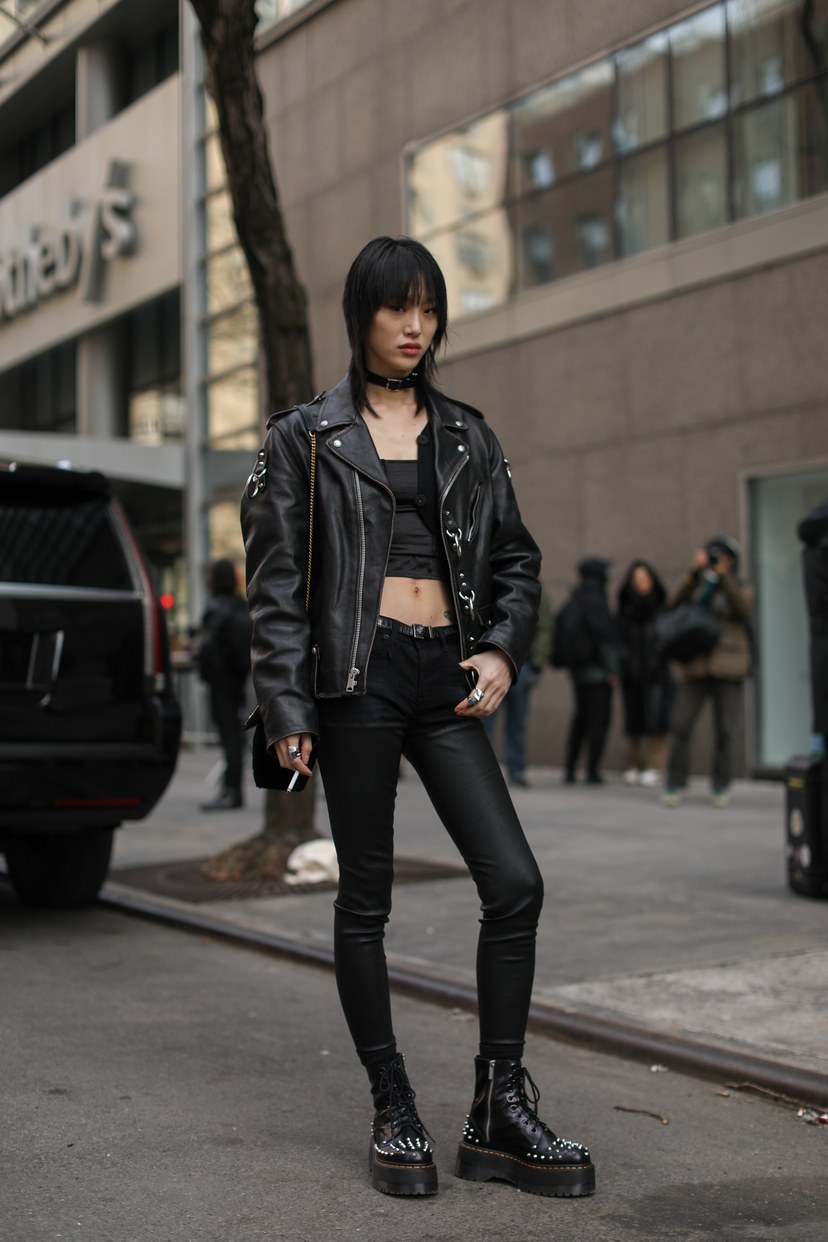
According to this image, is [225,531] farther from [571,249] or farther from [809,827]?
[809,827]

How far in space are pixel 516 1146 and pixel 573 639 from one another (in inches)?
377

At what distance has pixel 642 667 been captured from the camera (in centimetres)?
1328

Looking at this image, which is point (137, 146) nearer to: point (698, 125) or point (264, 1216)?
point (698, 125)

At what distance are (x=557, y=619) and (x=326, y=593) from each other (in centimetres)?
971

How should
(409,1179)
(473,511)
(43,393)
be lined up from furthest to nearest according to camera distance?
(43,393) < (473,511) < (409,1179)

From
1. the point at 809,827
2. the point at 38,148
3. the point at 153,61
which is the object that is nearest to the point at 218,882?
the point at 809,827

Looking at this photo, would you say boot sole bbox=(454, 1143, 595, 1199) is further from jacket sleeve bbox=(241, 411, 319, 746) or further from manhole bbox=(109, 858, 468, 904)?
manhole bbox=(109, 858, 468, 904)

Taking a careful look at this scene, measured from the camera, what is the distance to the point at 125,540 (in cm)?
689

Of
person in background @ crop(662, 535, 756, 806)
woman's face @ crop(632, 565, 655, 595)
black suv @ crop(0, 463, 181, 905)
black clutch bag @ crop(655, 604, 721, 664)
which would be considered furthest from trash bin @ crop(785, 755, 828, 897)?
woman's face @ crop(632, 565, 655, 595)

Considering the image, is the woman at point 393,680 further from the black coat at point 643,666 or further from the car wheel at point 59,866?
the black coat at point 643,666

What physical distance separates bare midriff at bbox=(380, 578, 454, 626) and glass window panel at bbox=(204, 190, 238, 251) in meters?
19.0

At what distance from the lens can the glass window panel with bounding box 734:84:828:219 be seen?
12.5 meters

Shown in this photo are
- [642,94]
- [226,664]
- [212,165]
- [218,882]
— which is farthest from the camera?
[212,165]

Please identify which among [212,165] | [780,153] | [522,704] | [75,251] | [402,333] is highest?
[212,165]
